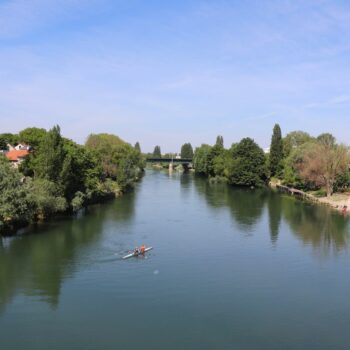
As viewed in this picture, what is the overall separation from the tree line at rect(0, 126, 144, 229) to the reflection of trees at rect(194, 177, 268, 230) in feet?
58.0

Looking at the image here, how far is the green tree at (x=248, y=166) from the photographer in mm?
98500

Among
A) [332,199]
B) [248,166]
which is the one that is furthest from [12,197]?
[248,166]

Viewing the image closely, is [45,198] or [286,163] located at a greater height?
[286,163]

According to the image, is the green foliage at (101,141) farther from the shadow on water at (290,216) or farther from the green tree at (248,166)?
the green tree at (248,166)

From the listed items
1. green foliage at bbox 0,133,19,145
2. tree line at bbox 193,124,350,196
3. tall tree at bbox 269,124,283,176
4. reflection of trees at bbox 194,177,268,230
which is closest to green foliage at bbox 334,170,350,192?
tree line at bbox 193,124,350,196

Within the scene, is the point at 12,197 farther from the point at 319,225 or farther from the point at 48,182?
the point at 319,225

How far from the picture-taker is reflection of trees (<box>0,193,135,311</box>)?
96.2 ft

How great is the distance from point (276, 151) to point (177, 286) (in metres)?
79.7

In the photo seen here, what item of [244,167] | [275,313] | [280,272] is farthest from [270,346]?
[244,167]

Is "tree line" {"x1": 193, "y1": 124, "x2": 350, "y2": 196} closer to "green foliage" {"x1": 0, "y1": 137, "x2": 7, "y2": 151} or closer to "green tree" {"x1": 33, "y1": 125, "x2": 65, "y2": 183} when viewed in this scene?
"green tree" {"x1": 33, "y1": 125, "x2": 65, "y2": 183}

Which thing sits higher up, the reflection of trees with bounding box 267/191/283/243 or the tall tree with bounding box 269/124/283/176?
the tall tree with bounding box 269/124/283/176

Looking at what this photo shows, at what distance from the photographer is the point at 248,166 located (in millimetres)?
99500

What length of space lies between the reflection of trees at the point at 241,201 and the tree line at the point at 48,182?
58.0ft

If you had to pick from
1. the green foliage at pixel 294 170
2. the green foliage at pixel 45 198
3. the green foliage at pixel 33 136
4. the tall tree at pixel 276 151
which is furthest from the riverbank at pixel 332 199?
the green foliage at pixel 33 136
